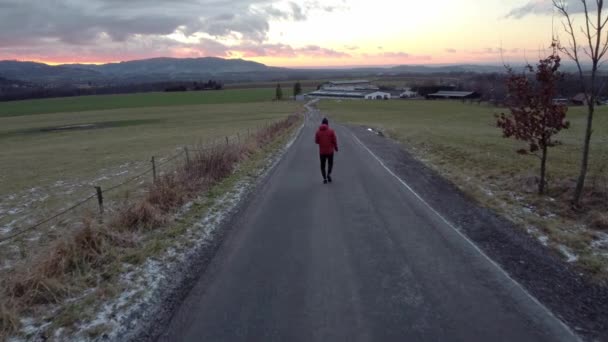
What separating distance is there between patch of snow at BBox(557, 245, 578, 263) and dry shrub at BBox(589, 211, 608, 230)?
1.53 metres

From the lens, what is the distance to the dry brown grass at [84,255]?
215 inches

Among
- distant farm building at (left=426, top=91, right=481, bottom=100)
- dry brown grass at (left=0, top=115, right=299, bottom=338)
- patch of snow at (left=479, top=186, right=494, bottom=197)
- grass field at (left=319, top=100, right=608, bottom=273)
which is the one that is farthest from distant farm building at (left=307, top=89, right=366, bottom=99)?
dry brown grass at (left=0, top=115, right=299, bottom=338)

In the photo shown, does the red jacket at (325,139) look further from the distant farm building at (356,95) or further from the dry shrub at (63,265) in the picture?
the distant farm building at (356,95)

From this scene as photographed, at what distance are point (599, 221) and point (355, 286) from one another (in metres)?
5.39

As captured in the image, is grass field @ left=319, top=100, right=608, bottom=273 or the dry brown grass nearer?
the dry brown grass

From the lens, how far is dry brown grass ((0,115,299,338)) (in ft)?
17.9

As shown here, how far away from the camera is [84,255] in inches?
265

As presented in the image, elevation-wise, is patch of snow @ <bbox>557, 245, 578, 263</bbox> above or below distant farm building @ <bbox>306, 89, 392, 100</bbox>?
below

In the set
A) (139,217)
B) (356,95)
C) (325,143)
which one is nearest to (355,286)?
(139,217)

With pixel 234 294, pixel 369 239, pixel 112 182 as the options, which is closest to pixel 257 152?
pixel 112 182

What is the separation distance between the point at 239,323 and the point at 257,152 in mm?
15000

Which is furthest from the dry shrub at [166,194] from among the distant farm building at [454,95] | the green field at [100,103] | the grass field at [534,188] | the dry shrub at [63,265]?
the distant farm building at [454,95]

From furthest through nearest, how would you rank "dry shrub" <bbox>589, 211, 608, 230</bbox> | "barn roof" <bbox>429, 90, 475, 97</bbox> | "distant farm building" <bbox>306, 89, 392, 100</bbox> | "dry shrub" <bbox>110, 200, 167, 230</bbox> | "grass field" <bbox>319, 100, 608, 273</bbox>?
"distant farm building" <bbox>306, 89, 392, 100</bbox> → "barn roof" <bbox>429, 90, 475, 97</bbox> → "dry shrub" <bbox>110, 200, 167, 230</bbox> → "dry shrub" <bbox>589, 211, 608, 230</bbox> → "grass field" <bbox>319, 100, 608, 273</bbox>

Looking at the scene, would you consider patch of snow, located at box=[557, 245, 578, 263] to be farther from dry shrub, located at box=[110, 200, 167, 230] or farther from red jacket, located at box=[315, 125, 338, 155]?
dry shrub, located at box=[110, 200, 167, 230]
